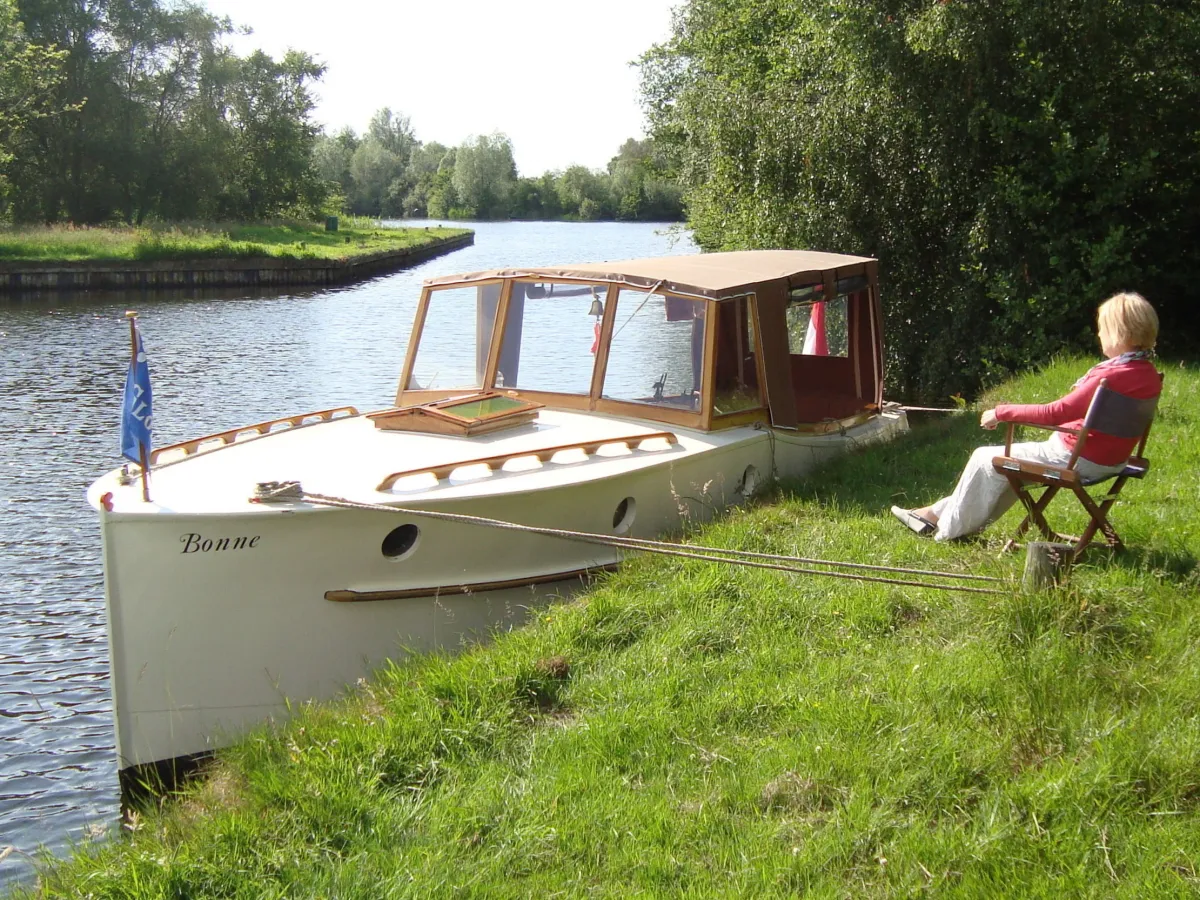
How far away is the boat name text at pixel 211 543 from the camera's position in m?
6.44

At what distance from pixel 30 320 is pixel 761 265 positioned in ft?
101

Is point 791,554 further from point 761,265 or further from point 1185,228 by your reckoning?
point 1185,228

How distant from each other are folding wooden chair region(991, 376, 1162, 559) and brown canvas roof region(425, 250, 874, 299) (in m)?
3.27

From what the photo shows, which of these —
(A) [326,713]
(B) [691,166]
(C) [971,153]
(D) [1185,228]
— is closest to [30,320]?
(B) [691,166]

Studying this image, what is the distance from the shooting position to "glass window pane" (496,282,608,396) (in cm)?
905

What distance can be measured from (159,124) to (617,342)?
66.2 meters

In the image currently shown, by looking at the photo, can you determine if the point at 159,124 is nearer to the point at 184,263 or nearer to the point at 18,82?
the point at 18,82

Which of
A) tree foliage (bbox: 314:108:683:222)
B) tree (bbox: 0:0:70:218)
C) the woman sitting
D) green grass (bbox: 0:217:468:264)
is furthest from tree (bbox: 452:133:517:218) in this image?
the woman sitting

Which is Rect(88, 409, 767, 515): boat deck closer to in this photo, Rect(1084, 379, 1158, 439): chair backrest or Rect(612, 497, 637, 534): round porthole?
Rect(612, 497, 637, 534): round porthole

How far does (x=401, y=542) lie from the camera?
7.07 meters

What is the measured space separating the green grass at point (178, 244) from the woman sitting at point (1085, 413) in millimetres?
44530

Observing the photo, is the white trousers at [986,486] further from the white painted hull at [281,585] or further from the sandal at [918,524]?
the white painted hull at [281,585]

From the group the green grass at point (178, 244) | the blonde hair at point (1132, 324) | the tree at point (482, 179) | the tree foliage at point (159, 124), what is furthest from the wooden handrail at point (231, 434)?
the tree at point (482, 179)

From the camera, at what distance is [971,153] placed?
1530 centimetres
